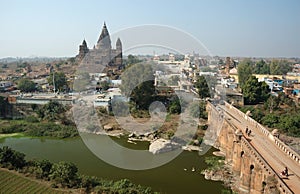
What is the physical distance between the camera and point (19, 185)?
30.3ft

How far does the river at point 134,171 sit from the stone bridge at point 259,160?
1.08 m

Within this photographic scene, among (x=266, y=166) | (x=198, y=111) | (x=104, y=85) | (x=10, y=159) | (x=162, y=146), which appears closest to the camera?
(x=266, y=166)

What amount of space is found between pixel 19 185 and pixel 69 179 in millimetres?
1620

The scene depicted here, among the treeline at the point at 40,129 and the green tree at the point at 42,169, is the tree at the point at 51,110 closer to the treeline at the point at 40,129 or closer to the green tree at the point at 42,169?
the treeline at the point at 40,129

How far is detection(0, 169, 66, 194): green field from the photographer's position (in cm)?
891

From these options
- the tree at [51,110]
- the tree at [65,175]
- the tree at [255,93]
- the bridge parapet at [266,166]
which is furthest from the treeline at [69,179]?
the tree at [255,93]

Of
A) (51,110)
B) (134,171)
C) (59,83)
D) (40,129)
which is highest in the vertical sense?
(59,83)

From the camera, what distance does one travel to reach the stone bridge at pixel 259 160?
7333mm

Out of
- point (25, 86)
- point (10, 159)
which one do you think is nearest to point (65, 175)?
point (10, 159)

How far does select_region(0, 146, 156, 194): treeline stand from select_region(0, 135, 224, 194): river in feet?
4.40

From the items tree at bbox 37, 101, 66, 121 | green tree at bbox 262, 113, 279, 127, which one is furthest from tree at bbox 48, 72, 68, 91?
green tree at bbox 262, 113, 279, 127

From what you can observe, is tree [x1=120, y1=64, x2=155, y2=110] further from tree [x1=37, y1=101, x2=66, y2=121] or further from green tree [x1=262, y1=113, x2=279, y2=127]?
green tree [x1=262, y1=113, x2=279, y2=127]

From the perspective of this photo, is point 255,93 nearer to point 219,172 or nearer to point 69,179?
point 219,172

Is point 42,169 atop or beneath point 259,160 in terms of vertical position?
beneath
